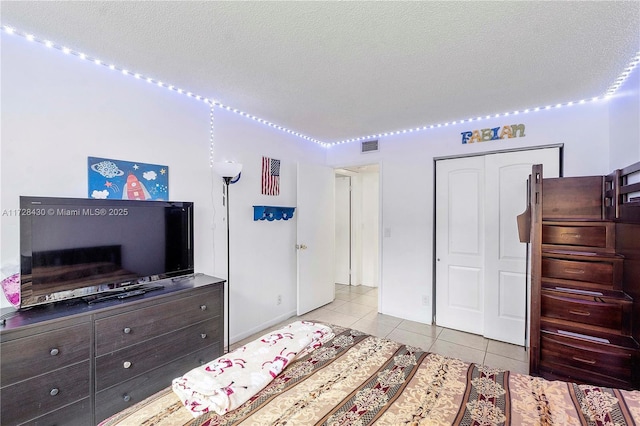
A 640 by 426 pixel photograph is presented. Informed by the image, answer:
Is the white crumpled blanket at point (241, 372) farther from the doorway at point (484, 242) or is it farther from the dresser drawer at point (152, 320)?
the doorway at point (484, 242)

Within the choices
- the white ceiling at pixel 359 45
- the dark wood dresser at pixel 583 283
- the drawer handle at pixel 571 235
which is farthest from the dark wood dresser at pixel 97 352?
the drawer handle at pixel 571 235

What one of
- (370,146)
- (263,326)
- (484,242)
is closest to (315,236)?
(263,326)

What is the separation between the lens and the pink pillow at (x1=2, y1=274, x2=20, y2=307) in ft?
5.52

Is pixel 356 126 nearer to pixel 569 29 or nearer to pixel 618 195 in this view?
pixel 569 29

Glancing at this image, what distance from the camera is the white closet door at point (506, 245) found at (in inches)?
122

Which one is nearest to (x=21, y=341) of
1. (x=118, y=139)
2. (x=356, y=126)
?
(x=118, y=139)

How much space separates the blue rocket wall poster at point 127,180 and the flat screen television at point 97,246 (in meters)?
0.21

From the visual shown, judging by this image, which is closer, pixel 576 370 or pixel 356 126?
pixel 576 370

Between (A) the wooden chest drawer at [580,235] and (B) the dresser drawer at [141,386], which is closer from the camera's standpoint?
(B) the dresser drawer at [141,386]

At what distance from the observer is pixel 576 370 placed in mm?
2168

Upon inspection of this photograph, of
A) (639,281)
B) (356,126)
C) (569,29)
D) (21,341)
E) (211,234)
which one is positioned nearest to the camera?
(21,341)

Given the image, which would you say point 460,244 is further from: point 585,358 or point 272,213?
point 272,213

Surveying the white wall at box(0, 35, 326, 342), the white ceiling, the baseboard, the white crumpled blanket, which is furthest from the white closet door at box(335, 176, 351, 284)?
the white crumpled blanket

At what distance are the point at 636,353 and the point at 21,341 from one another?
3744 millimetres
